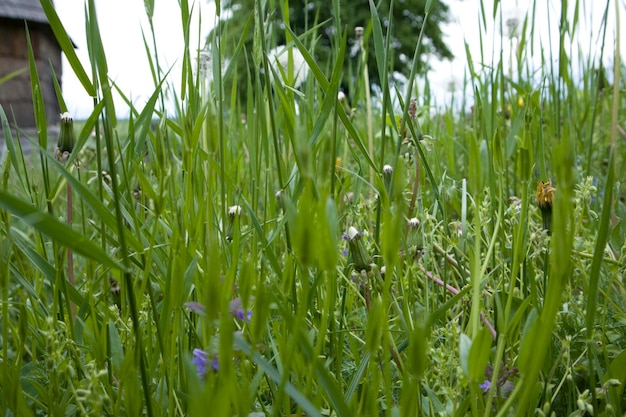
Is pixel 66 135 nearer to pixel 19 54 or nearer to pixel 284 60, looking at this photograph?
pixel 284 60

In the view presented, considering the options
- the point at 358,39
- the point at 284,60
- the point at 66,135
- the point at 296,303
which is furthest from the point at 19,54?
the point at 296,303

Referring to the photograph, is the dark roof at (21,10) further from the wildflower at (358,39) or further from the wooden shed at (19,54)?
the wildflower at (358,39)

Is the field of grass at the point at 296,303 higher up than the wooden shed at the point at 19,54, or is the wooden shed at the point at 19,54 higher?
the wooden shed at the point at 19,54

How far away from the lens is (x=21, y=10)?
23.2 ft

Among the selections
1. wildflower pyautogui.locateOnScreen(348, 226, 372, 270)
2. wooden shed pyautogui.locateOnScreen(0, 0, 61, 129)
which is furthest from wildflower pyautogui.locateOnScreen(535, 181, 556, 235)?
wooden shed pyautogui.locateOnScreen(0, 0, 61, 129)

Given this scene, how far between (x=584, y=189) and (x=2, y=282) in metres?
0.70

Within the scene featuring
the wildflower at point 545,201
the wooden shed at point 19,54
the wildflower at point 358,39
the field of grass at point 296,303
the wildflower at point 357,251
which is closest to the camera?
the field of grass at point 296,303

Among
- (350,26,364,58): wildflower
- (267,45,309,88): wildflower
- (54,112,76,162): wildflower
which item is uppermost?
(350,26,364,58): wildflower

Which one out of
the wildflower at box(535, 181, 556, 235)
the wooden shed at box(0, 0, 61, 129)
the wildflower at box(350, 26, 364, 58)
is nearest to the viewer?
the wildflower at box(535, 181, 556, 235)

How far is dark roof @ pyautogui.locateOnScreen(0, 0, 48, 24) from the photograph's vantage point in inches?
269

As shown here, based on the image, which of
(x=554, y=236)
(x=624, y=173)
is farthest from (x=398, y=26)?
(x=554, y=236)

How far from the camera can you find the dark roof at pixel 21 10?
22.4ft

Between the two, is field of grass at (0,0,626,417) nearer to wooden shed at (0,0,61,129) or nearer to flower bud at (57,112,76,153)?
flower bud at (57,112,76,153)

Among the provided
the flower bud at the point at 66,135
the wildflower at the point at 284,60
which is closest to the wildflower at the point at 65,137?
the flower bud at the point at 66,135
